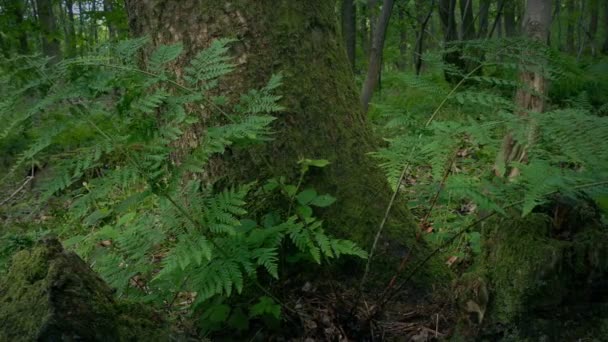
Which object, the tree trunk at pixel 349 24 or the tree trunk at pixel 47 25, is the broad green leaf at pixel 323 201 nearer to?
the tree trunk at pixel 349 24

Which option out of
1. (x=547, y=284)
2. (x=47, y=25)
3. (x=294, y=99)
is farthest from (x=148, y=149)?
(x=47, y=25)

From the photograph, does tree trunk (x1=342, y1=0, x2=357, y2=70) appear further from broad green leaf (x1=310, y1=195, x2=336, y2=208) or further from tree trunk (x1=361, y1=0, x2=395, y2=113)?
broad green leaf (x1=310, y1=195, x2=336, y2=208)

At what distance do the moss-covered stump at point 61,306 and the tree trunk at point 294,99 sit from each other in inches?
35.5

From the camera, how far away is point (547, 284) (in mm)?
1683

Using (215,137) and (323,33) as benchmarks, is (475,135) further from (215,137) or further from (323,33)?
(323,33)

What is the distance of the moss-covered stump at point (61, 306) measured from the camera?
139 centimetres

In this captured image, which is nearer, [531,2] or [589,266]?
[589,266]

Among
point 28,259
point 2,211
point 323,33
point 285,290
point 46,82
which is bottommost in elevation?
point 2,211

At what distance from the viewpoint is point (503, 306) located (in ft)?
5.67

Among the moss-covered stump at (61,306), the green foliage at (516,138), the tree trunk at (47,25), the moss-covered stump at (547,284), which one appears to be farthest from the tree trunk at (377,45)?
the tree trunk at (47,25)

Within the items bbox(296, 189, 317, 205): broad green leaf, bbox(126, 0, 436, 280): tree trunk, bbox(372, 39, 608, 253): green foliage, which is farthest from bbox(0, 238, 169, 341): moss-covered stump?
→ bbox(372, 39, 608, 253): green foliage

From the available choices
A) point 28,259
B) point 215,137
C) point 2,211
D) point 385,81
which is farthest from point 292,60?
A: point 385,81

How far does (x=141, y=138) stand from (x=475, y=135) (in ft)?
Result: 3.83

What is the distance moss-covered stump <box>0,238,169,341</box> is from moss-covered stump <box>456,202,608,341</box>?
1.18 metres
